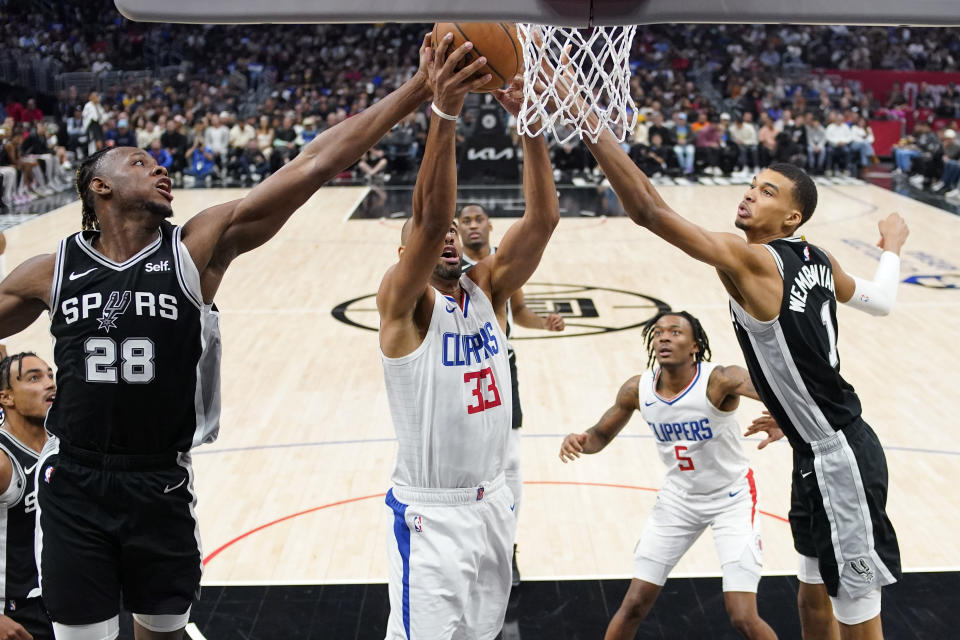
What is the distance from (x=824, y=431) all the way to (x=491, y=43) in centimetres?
185

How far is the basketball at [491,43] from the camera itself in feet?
10.5

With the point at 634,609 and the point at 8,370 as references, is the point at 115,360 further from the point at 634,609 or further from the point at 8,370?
the point at 634,609

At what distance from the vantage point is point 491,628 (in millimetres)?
3637

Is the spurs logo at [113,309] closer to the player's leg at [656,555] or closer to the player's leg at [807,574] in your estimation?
the player's leg at [656,555]

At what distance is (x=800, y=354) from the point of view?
3879 millimetres

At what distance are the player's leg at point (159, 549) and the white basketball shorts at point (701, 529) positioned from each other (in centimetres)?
191

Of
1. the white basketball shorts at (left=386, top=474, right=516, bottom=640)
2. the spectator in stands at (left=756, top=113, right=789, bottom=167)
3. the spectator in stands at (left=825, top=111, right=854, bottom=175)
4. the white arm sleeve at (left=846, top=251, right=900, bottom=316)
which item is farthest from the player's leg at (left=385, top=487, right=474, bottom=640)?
the spectator in stands at (left=825, top=111, right=854, bottom=175)

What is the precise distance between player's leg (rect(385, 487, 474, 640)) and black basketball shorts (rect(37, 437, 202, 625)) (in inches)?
26.2

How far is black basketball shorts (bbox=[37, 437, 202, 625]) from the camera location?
10.6 feet

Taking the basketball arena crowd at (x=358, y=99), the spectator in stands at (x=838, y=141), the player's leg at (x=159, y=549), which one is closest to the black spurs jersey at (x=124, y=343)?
the player's leg at (x=159, y=549)

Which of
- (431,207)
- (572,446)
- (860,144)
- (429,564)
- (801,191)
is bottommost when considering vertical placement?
(860,144)

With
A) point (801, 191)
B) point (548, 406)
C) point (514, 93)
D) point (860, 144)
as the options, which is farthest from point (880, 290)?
point (860, 144)

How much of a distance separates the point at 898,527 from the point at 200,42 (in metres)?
26.8

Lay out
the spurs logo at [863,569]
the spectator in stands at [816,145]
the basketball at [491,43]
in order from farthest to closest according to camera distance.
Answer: the spectator in stands at [816,145] < the spurs logo at [863,569] < the basketball at [491,43]
